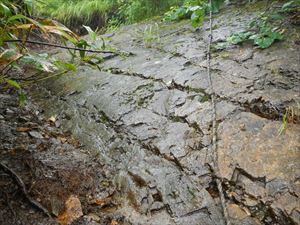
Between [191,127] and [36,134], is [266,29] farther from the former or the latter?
[36,134]

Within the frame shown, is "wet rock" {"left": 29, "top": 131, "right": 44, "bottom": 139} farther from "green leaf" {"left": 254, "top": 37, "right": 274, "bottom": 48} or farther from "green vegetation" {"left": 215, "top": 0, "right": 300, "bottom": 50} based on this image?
"green leaf" {"left": 254, "top": 37, "right": 274, "bottom": 48}

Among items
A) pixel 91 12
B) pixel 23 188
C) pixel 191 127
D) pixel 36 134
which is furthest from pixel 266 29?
pixel 91 12

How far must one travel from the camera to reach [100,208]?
75.5 inches

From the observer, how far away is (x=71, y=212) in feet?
6.04

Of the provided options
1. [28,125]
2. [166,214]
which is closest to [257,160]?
[166,214]

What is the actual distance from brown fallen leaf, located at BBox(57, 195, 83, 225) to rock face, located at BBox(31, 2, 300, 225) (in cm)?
27

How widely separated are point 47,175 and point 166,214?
90cm

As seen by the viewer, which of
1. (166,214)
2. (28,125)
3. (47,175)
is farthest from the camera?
(28,125)

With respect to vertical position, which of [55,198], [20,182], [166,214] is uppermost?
[20,182]

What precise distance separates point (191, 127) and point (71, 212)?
104 cm

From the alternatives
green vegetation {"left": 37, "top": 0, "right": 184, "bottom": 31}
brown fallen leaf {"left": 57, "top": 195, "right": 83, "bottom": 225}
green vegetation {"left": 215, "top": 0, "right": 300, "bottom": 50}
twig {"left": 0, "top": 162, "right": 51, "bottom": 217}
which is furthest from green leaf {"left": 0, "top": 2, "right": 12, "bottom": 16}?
green vegetation {"left": 37, "top": 0, "right": 184, "bottom": 31}

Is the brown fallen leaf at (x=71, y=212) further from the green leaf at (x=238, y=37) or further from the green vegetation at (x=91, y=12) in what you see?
the green vegetation at (x=91, y=12)

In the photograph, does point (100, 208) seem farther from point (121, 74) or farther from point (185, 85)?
point (121, 74)

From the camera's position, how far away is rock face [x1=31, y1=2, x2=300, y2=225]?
171cm
